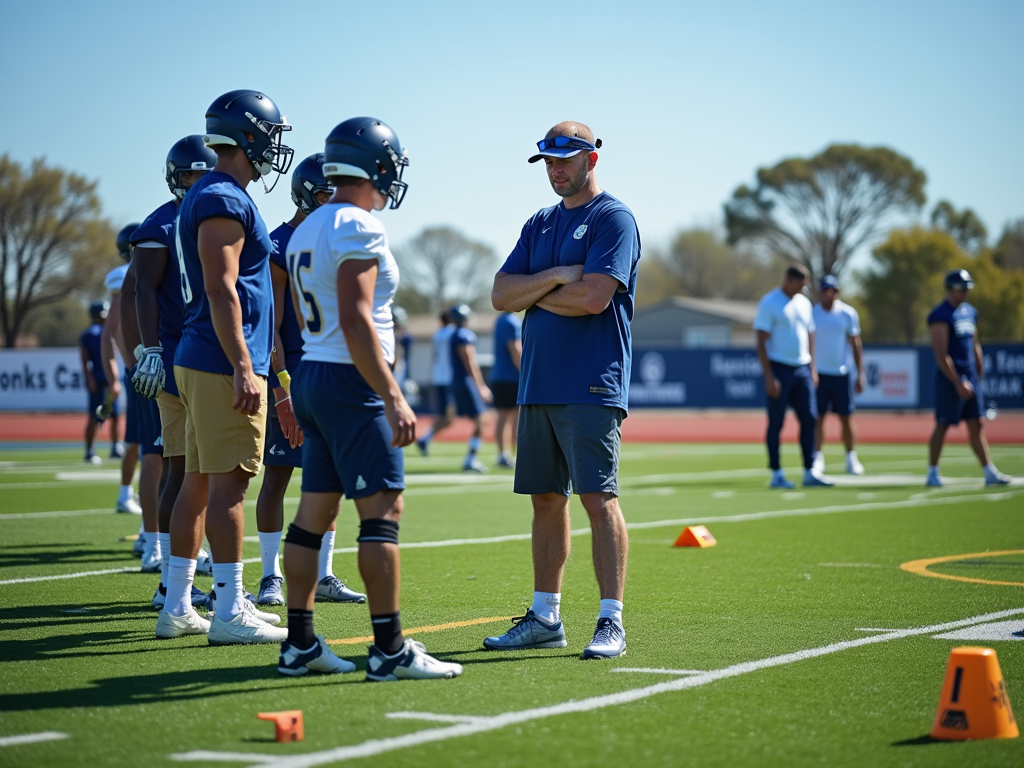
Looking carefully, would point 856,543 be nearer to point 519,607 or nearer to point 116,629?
point 519,607

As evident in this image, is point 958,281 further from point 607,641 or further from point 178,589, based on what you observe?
point 178,589

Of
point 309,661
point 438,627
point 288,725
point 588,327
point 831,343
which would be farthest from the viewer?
point 831,343

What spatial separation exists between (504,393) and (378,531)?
13244 millimetres

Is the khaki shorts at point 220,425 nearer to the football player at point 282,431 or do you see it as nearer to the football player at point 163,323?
the football player at point 163,323

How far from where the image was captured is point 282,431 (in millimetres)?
6777

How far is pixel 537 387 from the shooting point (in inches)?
233

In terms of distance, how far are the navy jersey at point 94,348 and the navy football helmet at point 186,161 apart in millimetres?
Result: 12421

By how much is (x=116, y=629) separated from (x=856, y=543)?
5.66m

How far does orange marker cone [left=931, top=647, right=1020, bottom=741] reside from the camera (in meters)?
4.15

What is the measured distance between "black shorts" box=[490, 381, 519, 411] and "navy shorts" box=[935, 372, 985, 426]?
5913 millimetres

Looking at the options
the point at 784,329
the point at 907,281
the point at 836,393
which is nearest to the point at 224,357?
the point at 784,329

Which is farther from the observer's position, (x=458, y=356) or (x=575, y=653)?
(x=458, y=356)

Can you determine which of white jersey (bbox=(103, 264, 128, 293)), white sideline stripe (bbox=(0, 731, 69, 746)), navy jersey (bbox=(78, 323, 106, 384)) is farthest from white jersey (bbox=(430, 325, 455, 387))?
white sideline stripe (bbox=(0, 731, 69, 746))

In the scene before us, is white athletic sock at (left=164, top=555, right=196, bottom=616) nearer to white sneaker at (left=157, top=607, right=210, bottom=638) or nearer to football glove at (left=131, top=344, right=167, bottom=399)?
white sneaker at (left=157, top=607, right=210, bottom=638)
